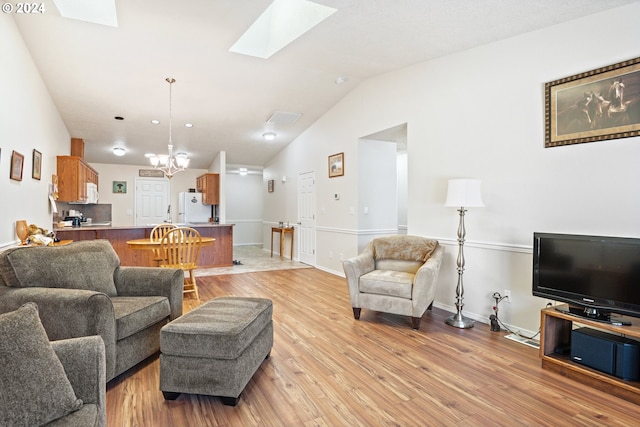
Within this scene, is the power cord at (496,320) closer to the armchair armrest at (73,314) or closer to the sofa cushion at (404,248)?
the sofa cushion at (404,248)

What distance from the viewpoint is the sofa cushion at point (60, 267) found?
7.35 ft

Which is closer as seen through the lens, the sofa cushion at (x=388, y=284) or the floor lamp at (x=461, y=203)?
the floor lamp at (x=461, y=203)

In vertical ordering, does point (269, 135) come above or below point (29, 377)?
above

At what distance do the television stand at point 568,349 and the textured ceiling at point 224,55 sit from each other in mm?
2332

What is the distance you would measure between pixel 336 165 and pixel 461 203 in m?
3.00

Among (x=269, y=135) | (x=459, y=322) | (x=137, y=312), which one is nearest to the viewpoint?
(x=137, y=312)

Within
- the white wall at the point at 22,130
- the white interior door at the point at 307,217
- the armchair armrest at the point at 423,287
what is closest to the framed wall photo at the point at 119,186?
the white wall at the point at 22,130

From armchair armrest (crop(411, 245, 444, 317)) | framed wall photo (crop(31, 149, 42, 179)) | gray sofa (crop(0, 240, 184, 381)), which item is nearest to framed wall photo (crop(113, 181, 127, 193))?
framed wall photo (crop(31, 149, 42, 179))

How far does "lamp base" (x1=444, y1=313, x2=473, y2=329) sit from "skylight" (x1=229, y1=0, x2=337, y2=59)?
3321 mm

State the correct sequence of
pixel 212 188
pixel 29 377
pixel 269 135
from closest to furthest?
1. pixel 29 377
2. pixel 269 135
3. pixel 212 188

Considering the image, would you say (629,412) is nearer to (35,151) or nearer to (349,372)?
(349,372)

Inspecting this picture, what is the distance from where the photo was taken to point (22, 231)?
11.1 ft

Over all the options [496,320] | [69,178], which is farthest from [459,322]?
[69,178]

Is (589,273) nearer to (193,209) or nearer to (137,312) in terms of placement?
(137,312)
